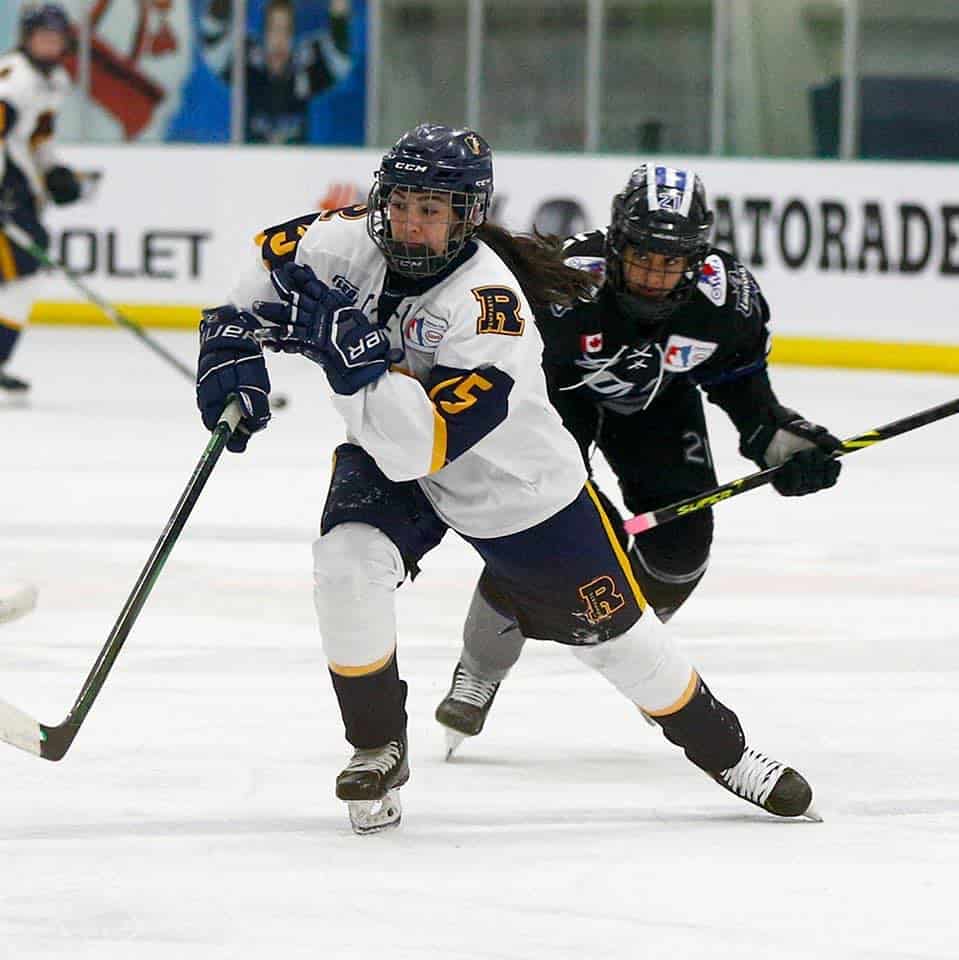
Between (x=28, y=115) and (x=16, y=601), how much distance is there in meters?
4.59

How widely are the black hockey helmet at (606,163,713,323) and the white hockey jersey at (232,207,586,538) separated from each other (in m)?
0.40

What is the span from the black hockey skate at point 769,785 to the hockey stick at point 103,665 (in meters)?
0.77

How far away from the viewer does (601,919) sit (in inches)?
87.6

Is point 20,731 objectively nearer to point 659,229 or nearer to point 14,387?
point 659,229

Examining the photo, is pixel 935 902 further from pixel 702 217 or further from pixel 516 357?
pixel 702 217

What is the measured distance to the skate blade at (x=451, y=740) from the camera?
3020 mm

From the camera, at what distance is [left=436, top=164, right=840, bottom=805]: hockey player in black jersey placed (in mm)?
2973

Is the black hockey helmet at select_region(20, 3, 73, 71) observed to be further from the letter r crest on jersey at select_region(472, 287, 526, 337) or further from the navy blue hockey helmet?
the letter r crest on jersey at select_region(472, 287, 526, 337)

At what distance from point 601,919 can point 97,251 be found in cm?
819

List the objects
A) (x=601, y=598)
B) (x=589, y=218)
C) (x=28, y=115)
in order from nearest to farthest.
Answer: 1. (x=601, y=598)
2. (x=28, y=115)
3. (x=589, y=218)

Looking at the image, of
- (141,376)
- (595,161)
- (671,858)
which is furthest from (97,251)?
(671,858)

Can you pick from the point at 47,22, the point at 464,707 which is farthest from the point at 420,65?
the point at 464,707

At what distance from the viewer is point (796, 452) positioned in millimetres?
3098

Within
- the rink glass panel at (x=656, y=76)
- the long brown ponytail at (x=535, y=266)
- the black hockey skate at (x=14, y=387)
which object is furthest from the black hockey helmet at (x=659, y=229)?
the rink glass panel at (x=656, y=76)
